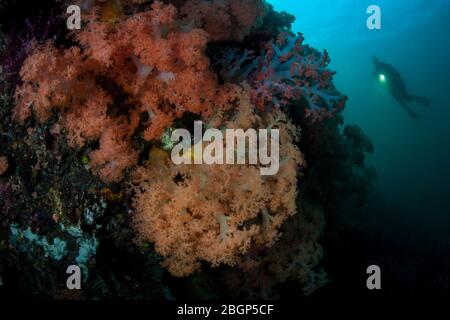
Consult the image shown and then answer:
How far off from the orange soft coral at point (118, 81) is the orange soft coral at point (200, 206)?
1.40 ft

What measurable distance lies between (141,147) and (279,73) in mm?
2297

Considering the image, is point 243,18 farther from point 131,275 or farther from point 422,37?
point 422,37

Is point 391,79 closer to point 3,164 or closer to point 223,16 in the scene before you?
point 223,16

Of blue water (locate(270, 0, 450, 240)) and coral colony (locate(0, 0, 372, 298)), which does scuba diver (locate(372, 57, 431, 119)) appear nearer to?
blue water (locate(270, 0, 450, 240))

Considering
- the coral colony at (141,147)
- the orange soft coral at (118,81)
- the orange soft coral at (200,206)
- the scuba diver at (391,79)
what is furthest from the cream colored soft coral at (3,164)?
the scuba diver at (391,79)

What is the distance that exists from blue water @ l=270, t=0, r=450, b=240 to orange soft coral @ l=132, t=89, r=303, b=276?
56.9 feet

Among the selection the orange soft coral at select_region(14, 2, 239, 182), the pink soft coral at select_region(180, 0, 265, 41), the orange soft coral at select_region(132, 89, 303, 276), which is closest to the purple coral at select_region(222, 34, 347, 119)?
the pink soft coral at select_region(180, 0, 265, 41)

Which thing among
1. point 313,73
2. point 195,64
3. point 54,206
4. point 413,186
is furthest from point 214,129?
point 413,186

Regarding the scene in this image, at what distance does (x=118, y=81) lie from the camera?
374cm

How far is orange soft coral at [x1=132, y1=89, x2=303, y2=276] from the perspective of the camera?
11.7 feet

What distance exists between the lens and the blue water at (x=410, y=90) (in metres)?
33.5

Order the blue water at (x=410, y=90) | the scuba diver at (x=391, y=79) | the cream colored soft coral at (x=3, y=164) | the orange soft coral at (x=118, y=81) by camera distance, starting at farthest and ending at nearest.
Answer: the scuba diver at (x=391, y=79), the blue water at (x=410, y=90), the cream colored soft coral at (x=3, y=164), the orange soft coral at (x=118, y=81)

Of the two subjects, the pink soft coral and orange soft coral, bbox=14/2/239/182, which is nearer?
orange soft coral, bbox=14/2/239/182

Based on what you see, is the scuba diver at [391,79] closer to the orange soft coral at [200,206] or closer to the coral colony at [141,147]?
the coral colony at [141,147]
